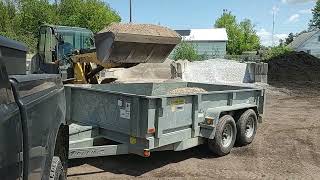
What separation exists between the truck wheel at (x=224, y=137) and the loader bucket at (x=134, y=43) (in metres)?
3.23

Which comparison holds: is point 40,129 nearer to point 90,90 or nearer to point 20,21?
point 90,90

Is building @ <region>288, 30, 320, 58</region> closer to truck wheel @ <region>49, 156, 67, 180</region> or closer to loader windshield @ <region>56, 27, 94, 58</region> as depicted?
loader windshield @ <region>56, 27, 94, 58</region>

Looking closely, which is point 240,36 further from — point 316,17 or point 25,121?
point 25,121

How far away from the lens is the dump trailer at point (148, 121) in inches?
255

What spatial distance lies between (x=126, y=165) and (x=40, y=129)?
15.0 feet

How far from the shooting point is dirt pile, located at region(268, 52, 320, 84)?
26.7 meters

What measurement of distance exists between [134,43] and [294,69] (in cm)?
2019

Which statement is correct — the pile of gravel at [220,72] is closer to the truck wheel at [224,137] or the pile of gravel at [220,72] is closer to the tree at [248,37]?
the truck wheel at [224,137]

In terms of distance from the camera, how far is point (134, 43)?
1045 centimetres

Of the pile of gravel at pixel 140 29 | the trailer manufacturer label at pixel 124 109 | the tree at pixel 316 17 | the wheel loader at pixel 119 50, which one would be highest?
the tree at pixel 316 17

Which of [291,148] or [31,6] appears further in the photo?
[31,6]

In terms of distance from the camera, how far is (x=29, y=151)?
101 inches

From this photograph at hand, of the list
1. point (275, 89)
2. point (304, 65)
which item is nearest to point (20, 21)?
point (304, 65)

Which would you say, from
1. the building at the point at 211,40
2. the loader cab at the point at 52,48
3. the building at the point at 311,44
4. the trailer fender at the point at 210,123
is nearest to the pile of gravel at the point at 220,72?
the loader cab at the point at 52,48
